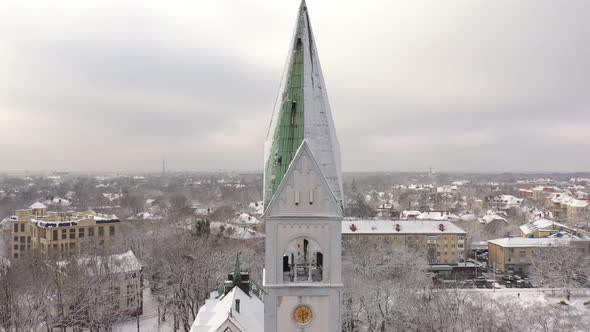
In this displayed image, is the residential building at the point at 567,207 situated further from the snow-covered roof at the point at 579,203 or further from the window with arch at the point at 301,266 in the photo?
the window with arch at the point at 301,266

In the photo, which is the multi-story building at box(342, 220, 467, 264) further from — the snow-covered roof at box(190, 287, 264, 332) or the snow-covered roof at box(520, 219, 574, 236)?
the snow-covered roof at box(190, 287, 264, 332)

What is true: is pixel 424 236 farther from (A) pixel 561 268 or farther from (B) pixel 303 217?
(B) pixel 303 217

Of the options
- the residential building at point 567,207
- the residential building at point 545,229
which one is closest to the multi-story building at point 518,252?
the residential building at point 545,229

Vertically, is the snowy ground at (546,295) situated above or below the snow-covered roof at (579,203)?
below

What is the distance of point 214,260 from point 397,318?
2030cm

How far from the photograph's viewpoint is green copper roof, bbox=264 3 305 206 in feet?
47.2

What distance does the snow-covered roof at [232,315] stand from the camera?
68.9 ft

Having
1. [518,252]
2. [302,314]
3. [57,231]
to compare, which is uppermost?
[302,314]

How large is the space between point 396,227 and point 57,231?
2106 inches

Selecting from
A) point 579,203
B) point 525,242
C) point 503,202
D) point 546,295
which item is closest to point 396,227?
point 525,242

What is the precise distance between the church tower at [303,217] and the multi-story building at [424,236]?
184 ft

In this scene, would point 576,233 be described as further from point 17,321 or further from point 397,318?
point 17,321

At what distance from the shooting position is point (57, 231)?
5900 cm

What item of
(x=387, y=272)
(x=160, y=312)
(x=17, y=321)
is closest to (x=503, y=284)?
(x=387, y=272)
